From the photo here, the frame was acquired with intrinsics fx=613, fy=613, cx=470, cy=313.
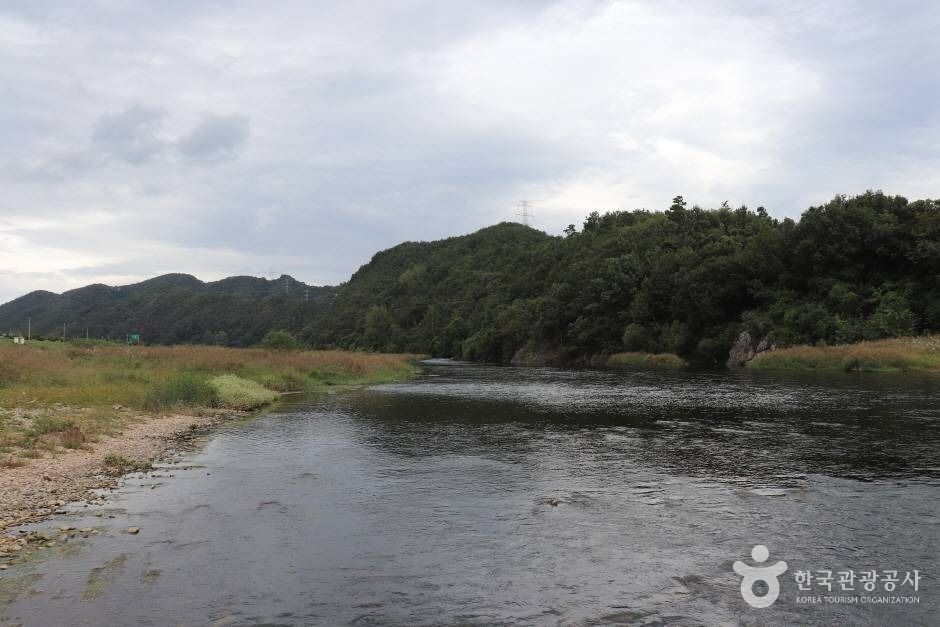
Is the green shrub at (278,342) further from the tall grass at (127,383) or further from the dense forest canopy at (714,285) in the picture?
the dense forest canopy at (714,285)

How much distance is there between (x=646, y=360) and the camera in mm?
89875

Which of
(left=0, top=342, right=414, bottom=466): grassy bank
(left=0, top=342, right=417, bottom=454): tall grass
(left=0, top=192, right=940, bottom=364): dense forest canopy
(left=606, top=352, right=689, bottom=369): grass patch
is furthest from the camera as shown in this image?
(left=606, top=352, right=689, bottom=369): grass patch

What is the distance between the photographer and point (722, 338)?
84500 mm

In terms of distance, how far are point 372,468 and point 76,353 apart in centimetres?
4184

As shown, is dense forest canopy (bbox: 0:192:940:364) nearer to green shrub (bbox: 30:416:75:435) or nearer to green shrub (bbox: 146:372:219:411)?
green shrub (bbox: 146:372:219:411)

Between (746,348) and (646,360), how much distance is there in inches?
604

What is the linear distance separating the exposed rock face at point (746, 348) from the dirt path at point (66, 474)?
68586 mm

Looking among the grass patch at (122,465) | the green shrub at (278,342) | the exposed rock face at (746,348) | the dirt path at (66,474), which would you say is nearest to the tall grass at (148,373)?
the green shrub at (278,342)

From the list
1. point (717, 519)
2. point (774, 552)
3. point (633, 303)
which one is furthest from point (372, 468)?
point (633, 303)

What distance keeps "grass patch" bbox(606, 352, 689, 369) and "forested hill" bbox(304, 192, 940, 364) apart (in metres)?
2.96

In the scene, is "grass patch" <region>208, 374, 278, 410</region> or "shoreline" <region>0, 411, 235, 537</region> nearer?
"shoreline" <region>0, 411, 235, 537</region>

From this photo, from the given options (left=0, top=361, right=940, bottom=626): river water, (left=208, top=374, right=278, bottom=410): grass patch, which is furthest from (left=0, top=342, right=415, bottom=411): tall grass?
(left=0, top=361, right=940, bottom=626): river water

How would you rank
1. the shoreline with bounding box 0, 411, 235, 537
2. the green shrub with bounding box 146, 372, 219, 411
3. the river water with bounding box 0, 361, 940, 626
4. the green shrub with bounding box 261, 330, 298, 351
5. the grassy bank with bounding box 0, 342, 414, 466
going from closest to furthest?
the river water with bounding box 0, 361, 940, 626 < the shoreline with bounding box 0, 411, 235, 537 < the grassy bank with bounding box 0, 342, 414, 466 < the green shrub with bounding box 146, 372, 219, 411 < the green shrub with bounding box 261, 330, 298, 351

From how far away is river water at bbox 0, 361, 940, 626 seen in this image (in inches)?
343
